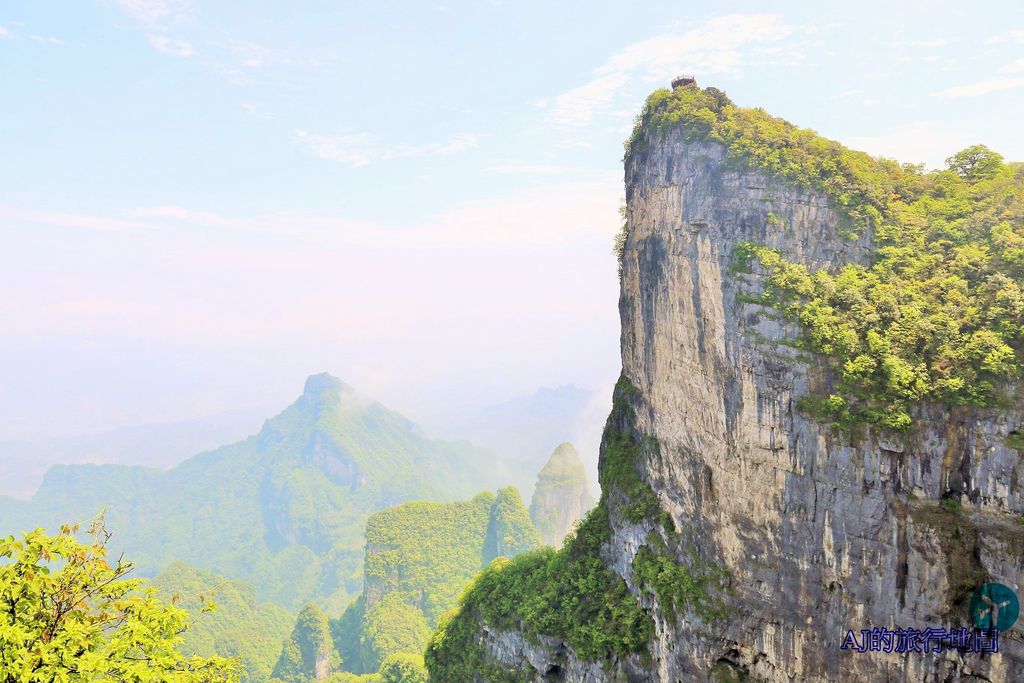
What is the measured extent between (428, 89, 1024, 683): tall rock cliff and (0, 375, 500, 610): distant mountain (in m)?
84.1

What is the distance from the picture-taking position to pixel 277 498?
4313 inches

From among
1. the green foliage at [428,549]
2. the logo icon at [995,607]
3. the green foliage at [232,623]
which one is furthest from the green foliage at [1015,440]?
the green foliage at [232,623]

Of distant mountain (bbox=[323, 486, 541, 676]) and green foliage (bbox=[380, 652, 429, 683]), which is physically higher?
green foliage (bbox=[380, 652, 429, 683])

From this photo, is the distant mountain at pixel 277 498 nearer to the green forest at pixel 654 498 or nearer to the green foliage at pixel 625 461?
the green forest at pixel 654 498

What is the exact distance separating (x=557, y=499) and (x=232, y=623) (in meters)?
42.4

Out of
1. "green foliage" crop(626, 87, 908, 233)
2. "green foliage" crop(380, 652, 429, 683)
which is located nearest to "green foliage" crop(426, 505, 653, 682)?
"green foliage" crop(380, 652, 429, 683)

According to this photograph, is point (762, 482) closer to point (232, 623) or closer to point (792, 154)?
point (792, 154)

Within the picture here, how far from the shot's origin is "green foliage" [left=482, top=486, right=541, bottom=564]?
63928 millimetres

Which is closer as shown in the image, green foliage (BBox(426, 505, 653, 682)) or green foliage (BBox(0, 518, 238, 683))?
green foliage (BBox(0, 518, 238, 683))

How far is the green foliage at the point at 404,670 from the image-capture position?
36.9m

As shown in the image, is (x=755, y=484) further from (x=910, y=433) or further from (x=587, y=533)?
(x=587, y=533)

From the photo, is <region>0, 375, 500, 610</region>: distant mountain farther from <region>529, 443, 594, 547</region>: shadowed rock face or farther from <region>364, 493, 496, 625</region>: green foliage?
<region>529, 443, 594, 547</region>: shadowed rock face

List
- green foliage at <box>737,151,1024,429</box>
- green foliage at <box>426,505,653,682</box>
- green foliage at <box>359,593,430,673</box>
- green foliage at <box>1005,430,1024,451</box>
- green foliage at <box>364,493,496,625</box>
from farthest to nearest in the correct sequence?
green foliage at <box>364,493,496,625</box> < green foliage at <box>359,593,430,673</box> < green foliage at <box>426,505,653,682</box> < green foliage at <box>737,151,1024,429</box> < green foliage at <box>1005,430,1024,451</box>

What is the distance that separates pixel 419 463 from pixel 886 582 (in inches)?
5084
